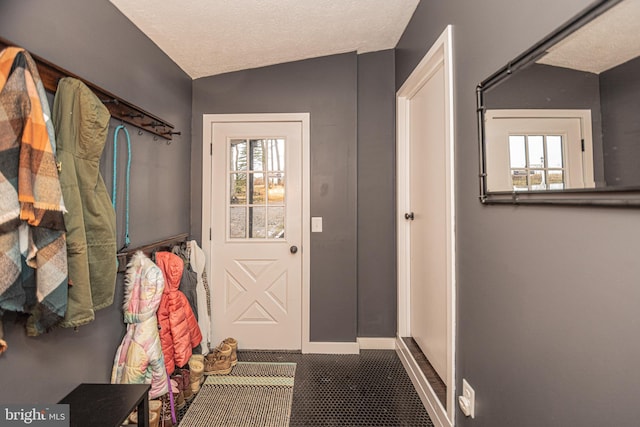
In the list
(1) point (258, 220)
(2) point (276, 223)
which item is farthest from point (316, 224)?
(1) point (258, 220)

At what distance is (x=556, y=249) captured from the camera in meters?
0.91

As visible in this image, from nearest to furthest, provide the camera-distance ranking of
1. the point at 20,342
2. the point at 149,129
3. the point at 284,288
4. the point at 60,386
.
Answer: the point at 20,342 → the point at 60,386 → the point at 149,129 → the point at 284,288

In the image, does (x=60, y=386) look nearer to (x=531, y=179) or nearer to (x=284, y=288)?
(x=284, y=288)

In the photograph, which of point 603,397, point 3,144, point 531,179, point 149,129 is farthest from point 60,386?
point 531,179

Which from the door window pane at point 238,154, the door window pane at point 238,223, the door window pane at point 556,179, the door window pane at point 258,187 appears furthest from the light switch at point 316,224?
the door window pane at point 556,179

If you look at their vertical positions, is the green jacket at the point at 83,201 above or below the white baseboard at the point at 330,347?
above

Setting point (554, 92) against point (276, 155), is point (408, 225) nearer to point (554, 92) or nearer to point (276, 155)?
point (276, 155)

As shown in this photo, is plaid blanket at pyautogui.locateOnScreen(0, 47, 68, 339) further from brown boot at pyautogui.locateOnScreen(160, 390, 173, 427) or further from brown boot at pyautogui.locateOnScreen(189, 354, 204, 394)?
brown boot at pyautogui.locateOnScreen(189, 354, 204, 394)

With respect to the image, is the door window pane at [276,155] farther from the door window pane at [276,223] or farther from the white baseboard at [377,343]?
the white baseboard at [377,343]

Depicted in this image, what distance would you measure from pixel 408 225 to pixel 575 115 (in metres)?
1.75

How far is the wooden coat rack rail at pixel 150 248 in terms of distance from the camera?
170 cm

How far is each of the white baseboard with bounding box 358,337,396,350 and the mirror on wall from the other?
196 cm

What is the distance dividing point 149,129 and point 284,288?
5.39ft

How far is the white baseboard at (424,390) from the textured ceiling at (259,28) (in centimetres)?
255
